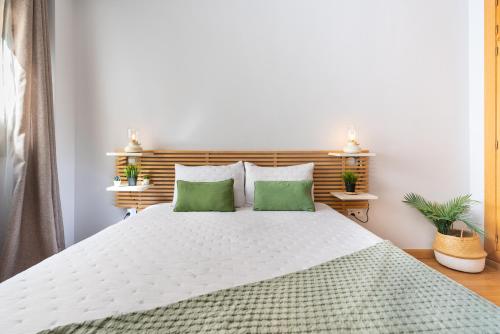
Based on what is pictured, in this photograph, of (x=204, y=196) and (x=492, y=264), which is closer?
(x=204, y=196)

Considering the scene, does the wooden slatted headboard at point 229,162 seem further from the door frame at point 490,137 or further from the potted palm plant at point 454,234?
the door frame at point 490,137

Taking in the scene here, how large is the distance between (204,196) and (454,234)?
2537 millimetres

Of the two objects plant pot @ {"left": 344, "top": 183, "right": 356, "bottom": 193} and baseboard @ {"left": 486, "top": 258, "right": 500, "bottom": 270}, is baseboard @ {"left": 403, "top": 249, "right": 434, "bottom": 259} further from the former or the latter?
plant pot @ {"left": 344, "top": 183, "right": 356, "bottom": 193}

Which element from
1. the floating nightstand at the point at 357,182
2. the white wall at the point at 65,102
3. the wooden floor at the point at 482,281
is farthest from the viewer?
the floating nightstand at the point at 357,182

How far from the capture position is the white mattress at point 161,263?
0.76 m

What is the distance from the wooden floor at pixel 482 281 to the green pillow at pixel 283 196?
1498 mm

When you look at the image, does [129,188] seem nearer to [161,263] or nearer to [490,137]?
[161,263]

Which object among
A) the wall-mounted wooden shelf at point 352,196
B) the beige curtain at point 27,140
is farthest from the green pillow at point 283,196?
the beige curtain at point 27,140

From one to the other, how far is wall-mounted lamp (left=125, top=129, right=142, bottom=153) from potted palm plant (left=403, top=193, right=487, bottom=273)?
291 cm

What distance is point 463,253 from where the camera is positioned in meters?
2.30

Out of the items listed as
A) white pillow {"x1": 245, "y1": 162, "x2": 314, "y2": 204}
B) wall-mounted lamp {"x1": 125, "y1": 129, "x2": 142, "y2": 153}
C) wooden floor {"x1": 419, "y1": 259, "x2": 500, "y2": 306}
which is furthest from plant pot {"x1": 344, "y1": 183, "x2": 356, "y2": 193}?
wall-mounted lamp {"x1": 125, "y1": 129, "x2": 142, "y2": 153}

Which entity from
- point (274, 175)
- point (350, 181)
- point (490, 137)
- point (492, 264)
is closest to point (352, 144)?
point (350, 181)

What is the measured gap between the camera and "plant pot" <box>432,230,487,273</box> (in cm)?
228

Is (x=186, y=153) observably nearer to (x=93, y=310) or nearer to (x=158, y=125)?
(x=158, y=125)
